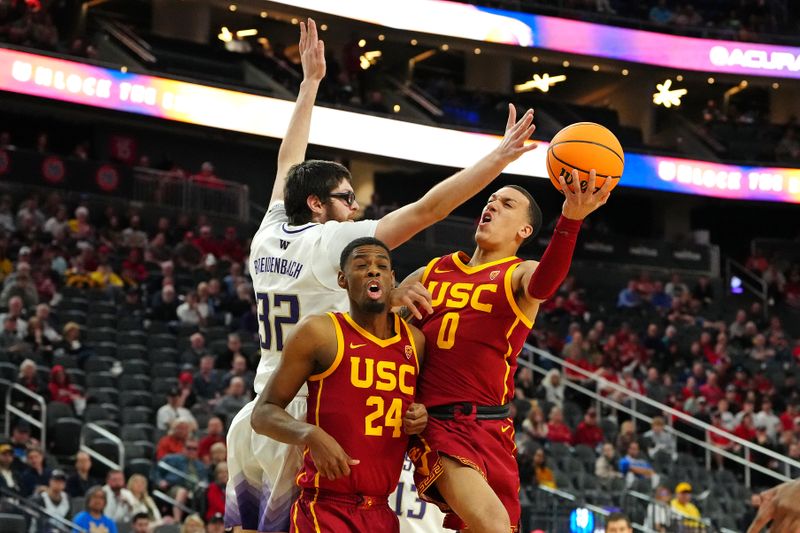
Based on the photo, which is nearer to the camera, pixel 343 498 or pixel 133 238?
pixel 343 498

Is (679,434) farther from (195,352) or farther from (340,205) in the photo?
(340,205)

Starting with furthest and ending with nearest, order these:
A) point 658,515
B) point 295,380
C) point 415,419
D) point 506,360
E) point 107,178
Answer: point 107,178 → point 658,515 → point 506,360 → point 415,419 → point 295,380

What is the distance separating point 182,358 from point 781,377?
1189 cm

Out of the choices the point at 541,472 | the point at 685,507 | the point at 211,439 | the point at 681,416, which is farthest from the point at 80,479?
the point at 681,416

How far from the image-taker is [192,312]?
18984mm

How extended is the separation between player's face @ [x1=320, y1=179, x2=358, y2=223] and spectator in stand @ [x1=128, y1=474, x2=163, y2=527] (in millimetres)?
7104

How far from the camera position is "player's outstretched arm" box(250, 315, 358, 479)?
562 centimetres

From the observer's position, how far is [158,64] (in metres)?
27.0

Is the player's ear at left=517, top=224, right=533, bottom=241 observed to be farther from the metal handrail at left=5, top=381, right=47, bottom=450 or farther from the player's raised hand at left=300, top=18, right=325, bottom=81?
the metal handrail at left=5, top=381, right=47, bottom=450

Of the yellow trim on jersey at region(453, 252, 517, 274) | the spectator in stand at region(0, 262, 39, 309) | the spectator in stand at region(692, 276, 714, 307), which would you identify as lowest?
the yellow trim on jersey at region(453, 252, 517, 274)

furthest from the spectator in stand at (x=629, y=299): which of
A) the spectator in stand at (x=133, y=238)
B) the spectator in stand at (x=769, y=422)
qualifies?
the spectator in stand at (x=133, y=238)

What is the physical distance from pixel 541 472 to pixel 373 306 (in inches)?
445

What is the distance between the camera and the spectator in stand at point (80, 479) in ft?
43.3

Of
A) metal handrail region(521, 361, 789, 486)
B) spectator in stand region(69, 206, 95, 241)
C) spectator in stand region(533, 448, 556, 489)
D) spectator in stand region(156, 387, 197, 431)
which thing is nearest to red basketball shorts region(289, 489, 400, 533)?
spectator in stand region(156, 387, 197, 431)
